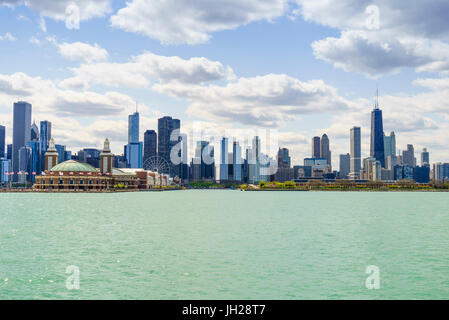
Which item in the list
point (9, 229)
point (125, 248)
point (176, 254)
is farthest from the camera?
point (9, 229)

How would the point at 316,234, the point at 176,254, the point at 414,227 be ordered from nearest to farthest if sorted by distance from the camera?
the point at 176,254
the point at 316,234
the point at 414,227

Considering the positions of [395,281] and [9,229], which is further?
[9,229]

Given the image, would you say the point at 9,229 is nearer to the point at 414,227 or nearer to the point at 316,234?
the point at 316,234

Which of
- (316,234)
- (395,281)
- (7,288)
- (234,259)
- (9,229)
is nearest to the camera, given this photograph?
(7,288)

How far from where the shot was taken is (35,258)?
135ft
